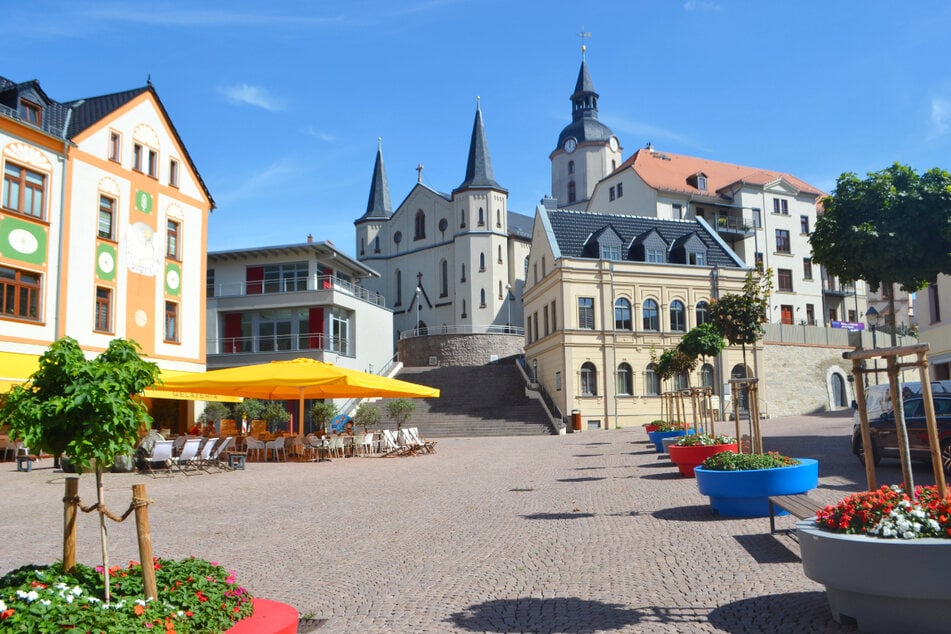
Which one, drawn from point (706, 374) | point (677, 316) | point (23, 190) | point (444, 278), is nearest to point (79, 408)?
point (23, 190)

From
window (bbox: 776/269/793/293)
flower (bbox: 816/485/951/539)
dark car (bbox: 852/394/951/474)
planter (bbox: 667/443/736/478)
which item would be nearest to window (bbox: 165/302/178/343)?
planter (bbox: 667/443/736/478)

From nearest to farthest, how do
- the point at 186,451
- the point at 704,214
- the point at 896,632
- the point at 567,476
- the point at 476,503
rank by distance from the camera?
the point at 896,632 → the point at 476,503 → the point at 567,476 → the point at 186,451 → the point at 704,214

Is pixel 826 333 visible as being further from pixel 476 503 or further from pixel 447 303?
pixel 476 503

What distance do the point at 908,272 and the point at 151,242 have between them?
2502 centimetres

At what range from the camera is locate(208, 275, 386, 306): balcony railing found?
43.5m

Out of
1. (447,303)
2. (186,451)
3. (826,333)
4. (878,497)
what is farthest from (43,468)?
(447,303)

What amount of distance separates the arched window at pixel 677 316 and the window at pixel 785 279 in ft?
50.1

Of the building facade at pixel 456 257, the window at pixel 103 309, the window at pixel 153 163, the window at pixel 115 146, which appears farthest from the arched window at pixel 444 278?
the window at pixel 103 309

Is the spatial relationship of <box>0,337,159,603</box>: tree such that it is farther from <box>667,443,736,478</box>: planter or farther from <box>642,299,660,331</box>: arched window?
<box>642,299,660,331</box>: arched window

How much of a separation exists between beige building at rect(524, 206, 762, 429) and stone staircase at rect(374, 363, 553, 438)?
2.17 m

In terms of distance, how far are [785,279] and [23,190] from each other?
155ft

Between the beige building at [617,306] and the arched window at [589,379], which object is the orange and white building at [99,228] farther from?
the arched window at [589,379]

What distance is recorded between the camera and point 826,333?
163 ft

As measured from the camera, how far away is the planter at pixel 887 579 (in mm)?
4773
